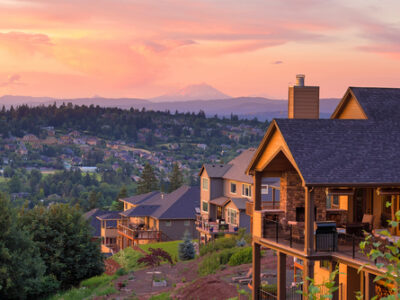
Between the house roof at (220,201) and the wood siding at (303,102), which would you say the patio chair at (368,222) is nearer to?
the wood siding at (303,102)

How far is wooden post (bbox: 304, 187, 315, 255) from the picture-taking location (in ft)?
63.0

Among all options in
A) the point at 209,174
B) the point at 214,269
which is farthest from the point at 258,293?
the point at 209,174

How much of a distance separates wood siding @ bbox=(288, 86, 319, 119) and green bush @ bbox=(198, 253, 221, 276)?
A: 15823 mm

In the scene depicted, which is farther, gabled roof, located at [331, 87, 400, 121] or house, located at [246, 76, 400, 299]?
gabled roof, located at [331, 87, 400, 121]

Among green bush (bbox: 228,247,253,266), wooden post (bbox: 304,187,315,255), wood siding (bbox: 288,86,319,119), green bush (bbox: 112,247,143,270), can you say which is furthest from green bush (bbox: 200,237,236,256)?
wooden post (bbox: 304,187,315,255)

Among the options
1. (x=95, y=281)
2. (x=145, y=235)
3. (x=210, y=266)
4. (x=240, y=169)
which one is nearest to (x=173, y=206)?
(x=145, y=235)

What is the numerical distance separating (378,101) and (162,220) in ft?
181

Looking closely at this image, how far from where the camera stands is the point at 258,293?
77.3ft

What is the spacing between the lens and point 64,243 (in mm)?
43031

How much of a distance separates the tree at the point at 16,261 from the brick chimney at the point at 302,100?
1918cm

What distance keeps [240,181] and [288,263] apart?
1184 inches

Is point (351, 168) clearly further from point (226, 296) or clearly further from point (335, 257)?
point (226, 296)

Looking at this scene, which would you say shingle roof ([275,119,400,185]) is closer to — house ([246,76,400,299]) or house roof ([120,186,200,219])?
house ([246,76,400,299])

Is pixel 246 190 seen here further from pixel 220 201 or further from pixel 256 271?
pixel 256 271
